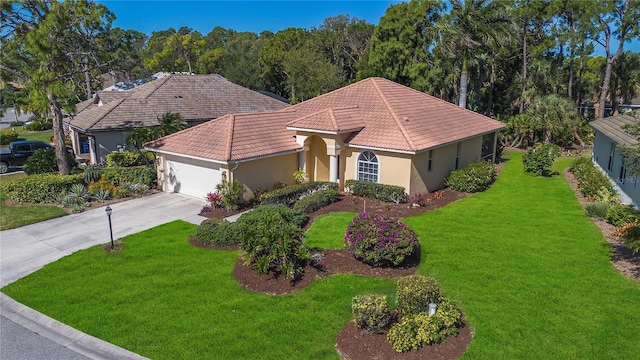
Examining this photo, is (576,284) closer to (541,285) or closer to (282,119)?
(541,285)

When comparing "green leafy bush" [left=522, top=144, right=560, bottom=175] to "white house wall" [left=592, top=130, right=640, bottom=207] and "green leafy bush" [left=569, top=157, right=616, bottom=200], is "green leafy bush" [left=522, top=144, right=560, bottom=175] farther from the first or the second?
"white house wall" [left=592, top=130, right=640, bottom=207]

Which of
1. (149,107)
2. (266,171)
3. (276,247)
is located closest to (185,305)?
(276,247)

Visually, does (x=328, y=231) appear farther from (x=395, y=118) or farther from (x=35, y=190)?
(x=35, y=190)

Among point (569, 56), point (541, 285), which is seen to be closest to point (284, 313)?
point (541, 285)

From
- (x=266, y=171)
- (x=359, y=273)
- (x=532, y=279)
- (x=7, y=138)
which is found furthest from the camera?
(x=7, y=138)

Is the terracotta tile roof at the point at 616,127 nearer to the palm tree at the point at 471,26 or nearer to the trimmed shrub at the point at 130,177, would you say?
the palm tree at the point at 471,26

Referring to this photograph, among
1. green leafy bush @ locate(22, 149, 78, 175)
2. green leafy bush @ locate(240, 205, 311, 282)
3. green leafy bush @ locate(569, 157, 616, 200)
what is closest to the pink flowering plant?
green leafy bush @ locate(240, 205, 311, 282)
